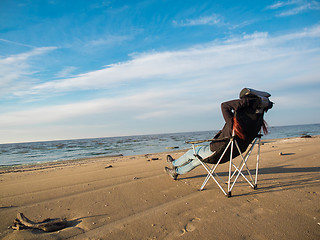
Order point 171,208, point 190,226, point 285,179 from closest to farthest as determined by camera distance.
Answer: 1. point 190,226
2. point 171,208
3. point 285,179

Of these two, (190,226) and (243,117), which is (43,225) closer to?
(190,226)

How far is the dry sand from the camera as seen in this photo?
2.51 m

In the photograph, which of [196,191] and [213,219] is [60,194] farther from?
[213,219]

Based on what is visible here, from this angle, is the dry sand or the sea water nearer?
the dry sand

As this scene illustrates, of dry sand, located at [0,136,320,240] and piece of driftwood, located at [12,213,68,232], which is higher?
piece of driftwood, located at [12,213,68,232]

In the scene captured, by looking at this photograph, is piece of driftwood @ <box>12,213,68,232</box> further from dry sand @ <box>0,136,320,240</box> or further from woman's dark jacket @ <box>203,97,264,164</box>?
woman's dark jacket @ <box>203,97,264,164</box>

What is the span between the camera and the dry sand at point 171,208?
251 centimetres

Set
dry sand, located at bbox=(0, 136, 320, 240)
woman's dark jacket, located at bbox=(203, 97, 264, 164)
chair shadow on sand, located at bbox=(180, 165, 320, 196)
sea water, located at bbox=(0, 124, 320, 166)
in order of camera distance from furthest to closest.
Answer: sea water, located at bbox=(0, 124, 320, 166), chair shadow on sand, located at bbox=(180, 165, 320, 196), woman's dark jacket, located at bbox=(203, 97, 264, 164), dry sand, located at bbox=(0, 136, 320, 240)

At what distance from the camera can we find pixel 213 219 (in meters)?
2.79

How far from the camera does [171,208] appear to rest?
3.24 metres

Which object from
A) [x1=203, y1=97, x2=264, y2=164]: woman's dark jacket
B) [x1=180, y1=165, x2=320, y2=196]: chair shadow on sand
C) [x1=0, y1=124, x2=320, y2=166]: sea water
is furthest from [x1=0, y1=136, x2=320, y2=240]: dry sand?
[x1=0, y1=124, x2=320, y2=166]: sea water

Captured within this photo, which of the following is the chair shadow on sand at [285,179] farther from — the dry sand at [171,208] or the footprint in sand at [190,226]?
the footprint in sand at [190,226]

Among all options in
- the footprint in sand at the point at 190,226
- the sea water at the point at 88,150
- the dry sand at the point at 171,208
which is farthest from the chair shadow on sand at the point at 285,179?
the sea water at the point at 88,150

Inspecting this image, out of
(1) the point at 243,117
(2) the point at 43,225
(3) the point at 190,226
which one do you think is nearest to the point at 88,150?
(2) the point at 43,225
